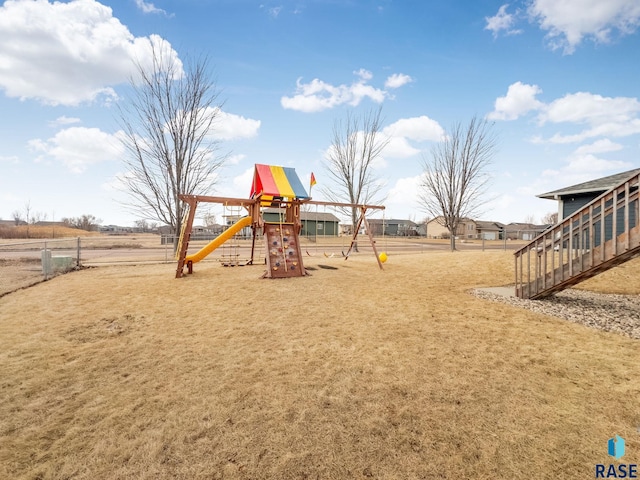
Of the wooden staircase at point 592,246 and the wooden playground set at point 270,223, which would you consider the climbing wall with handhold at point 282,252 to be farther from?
the wooden staircase at point 592,246

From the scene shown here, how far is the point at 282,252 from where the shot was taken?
10.6 m

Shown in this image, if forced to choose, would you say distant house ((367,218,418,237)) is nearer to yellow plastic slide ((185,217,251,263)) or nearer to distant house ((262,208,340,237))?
distant house ((262,208,340,237))

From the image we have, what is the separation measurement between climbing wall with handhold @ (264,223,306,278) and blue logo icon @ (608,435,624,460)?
26.8 feet

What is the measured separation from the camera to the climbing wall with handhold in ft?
32.9

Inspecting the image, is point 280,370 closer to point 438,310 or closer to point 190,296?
point 438,310

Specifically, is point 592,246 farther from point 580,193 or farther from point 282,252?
point 580,193

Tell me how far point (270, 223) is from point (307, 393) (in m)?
8.25

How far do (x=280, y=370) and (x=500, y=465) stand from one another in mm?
2333

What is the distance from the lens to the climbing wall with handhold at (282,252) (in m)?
10.0

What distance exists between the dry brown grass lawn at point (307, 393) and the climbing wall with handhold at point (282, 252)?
3.51 metres

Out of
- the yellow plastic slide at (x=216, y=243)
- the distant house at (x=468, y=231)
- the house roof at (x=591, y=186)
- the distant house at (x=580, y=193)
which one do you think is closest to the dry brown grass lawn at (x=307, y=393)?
the yellow plastic slide at (x=216, y=243)

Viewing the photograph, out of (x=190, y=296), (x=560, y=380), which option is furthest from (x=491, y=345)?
(x=190, y=296)

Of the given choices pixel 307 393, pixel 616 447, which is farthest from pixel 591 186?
pixel 307 393

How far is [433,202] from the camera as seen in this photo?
23484 millimetres
